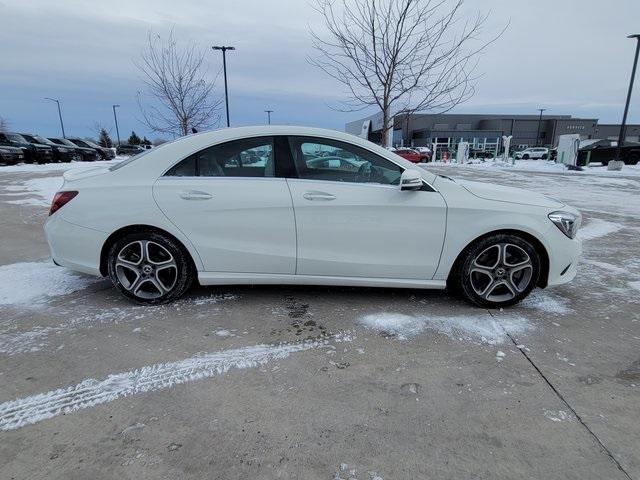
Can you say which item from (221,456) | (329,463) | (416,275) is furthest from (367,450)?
(416,275)

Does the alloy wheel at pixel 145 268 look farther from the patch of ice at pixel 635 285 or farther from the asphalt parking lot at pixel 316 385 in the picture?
the patch of ice at pixel 635 285

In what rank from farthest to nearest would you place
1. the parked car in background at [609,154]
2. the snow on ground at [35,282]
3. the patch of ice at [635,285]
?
the parked car in background at [609,154] < the patch of ice at [635,285] < the snow on ground at [35,282]

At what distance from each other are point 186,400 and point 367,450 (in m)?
1.07

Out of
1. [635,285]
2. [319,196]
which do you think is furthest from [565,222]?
[319,196]

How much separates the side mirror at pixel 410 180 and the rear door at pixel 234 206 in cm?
94

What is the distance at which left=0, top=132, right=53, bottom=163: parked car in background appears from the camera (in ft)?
74.8

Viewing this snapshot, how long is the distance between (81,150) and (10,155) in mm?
8276

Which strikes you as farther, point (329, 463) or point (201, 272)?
point (201, 272)

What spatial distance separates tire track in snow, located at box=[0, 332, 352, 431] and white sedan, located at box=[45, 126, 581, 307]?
0.83 metres

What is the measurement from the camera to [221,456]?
78.2 inches

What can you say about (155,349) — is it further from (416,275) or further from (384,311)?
(416,275)

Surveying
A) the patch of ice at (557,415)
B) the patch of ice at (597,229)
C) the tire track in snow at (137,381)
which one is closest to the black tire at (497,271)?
the tire track in snow at (137,381)

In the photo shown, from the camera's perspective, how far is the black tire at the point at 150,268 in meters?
3.55

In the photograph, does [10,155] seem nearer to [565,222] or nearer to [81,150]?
[81,150]
